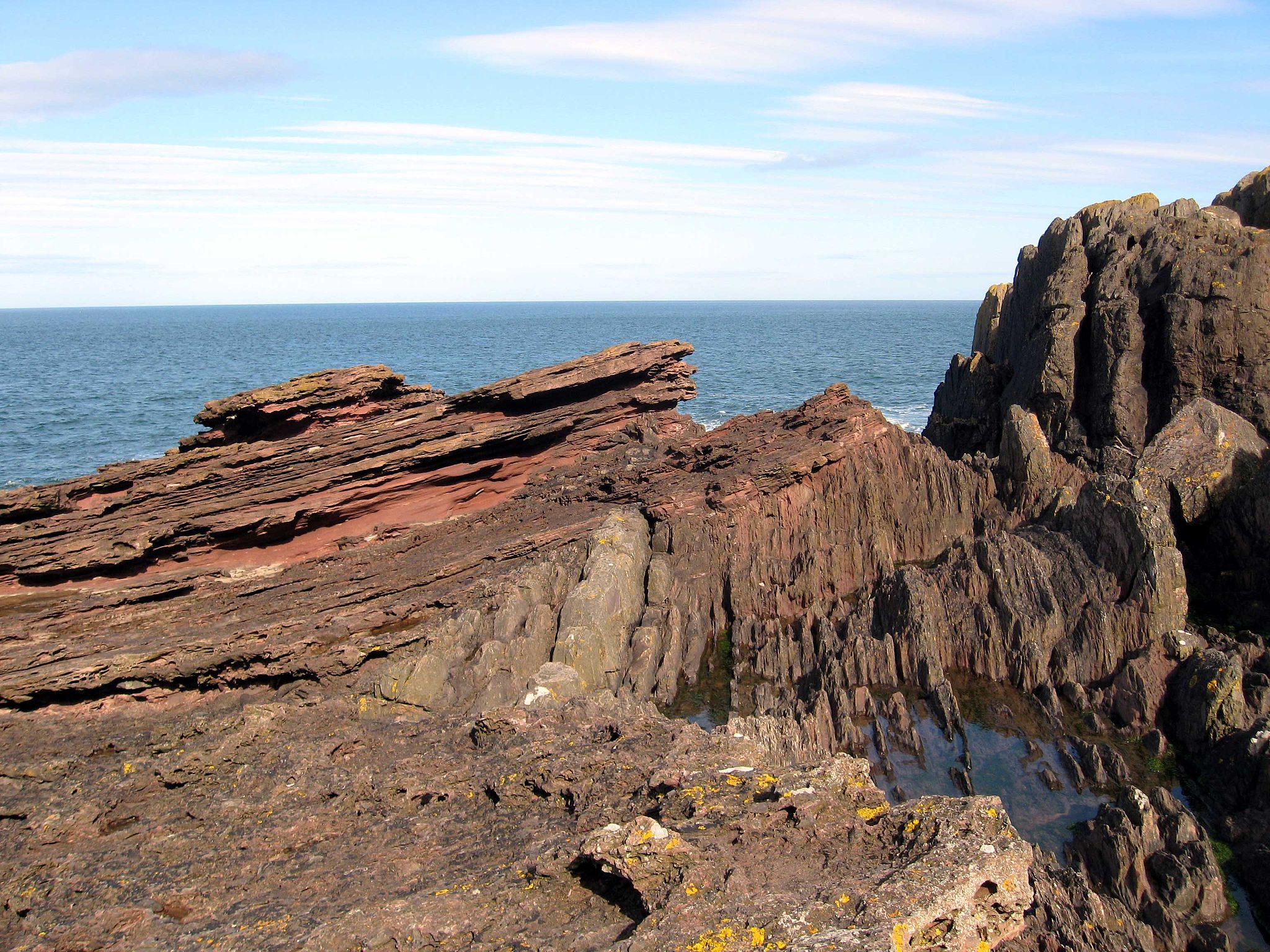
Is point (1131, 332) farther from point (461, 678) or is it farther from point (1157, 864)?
point (461, 678)

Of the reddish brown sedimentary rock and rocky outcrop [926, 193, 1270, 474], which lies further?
rocky outcrop [926, 193, 1270, 474]

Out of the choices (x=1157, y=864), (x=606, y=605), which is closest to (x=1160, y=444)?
(x=1157, y=864)

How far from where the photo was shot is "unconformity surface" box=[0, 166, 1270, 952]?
8.10 m

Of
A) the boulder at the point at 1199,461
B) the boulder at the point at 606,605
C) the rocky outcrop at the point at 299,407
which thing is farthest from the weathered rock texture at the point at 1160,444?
the rocky outcrop at the point at 299,407

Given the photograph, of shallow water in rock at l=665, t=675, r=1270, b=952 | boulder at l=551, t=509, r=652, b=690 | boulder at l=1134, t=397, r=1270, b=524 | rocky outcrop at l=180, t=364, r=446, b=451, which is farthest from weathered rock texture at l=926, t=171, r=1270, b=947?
rocky outcrop at l=180, t=364, r=446, b=451

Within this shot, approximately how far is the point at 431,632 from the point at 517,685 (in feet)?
6.98

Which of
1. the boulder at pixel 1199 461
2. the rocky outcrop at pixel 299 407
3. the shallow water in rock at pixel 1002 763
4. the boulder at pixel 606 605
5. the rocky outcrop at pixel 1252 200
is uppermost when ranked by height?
the rocky outcrop at pixel 1252 200

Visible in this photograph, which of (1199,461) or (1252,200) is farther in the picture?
(1252,200)

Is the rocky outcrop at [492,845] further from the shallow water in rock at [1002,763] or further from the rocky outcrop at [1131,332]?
the rocky outcrop at [1131,332]

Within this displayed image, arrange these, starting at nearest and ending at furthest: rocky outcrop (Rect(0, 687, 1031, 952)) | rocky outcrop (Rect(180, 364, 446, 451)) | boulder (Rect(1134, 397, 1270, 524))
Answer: rocky outcrop (Rect(0, 687, 1031, 952)) < rocky outcrop (Rect(180, 364, 446, 451)) < boulder (Rect(1134, 397, 1270, 524))

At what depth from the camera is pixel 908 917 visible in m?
6.89

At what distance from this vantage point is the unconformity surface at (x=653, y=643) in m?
8.10

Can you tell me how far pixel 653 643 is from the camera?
19.1m

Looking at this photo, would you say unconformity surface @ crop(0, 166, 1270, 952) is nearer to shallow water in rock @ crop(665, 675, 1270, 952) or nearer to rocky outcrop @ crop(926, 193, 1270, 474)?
rocky outcrop @ crop(926, 193, 1270, 474)
